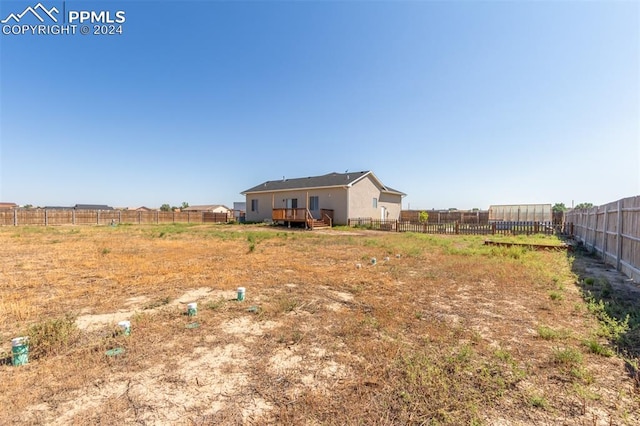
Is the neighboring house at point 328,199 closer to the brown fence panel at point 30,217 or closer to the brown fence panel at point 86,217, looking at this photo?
the brown fence panel at point 86,217

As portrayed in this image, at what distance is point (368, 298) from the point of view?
15.3ft

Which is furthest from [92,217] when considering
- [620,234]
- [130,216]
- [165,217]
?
[620,234]

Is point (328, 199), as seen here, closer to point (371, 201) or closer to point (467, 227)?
point (371, 201)

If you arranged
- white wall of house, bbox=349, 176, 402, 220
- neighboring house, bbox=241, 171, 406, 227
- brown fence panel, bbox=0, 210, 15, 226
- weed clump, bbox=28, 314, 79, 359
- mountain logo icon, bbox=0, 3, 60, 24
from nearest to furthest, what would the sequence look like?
weed clump, bbox=28, 314, 79, 359
mountain logo icon, bbox=0, 3, 60, 24
neighboring house, bbox=241, 171, 406, 227
white wall of house, bbox=349, 176, 402, 220
brown fence panel, bbox=0, 210, 15, 226

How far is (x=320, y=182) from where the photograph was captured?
79.2ft

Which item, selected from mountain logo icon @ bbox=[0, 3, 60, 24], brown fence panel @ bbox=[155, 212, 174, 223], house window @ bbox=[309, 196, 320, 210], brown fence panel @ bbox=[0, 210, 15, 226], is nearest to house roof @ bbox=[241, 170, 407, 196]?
house window @ bbox=[309, 196, 320, 210]

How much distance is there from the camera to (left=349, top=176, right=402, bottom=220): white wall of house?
22016mm

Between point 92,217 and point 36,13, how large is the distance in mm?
22924

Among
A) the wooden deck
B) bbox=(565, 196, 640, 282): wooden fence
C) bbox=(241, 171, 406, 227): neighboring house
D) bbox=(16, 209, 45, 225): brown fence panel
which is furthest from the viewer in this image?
bbox=(16, 209, 45, 225): brown fence panel

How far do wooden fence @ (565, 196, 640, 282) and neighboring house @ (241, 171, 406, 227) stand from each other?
14.4 m

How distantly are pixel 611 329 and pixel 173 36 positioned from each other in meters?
18.1

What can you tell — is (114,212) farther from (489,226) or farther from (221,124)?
(489,226)

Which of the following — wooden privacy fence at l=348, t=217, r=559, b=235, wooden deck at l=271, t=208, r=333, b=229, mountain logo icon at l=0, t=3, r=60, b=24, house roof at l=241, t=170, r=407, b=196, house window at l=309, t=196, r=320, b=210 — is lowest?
wooden privacy fence at l=348, t=217, r=559, b=235

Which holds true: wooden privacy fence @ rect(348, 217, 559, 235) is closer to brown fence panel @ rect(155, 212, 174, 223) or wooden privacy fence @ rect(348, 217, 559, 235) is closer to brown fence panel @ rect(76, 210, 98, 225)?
brown fence panel @ rect(155, 212, 174, 223)
